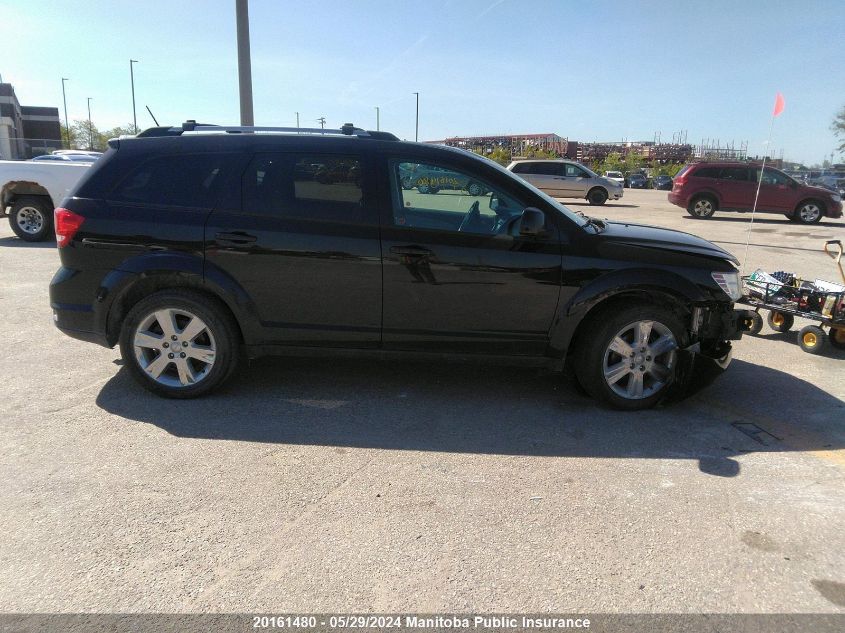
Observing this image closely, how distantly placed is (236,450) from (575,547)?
206 centimetres

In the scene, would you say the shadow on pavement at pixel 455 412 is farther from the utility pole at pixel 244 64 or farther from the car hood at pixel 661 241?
the utility pole at pixel 244 64

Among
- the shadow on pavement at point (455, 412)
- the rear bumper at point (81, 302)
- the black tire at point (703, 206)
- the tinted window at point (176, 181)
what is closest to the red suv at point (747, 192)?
the black tire at point (703, 206)

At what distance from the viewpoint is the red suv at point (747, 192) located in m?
20.0

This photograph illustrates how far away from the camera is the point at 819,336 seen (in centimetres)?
581

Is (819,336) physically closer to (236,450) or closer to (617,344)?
(617,344)

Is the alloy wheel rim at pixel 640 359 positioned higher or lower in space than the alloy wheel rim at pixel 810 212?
lower

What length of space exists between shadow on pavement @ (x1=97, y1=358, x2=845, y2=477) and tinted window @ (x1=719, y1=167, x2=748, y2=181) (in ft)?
56.7

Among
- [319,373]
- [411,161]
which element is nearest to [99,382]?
[319,373]

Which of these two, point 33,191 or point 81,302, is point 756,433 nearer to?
point 81,302

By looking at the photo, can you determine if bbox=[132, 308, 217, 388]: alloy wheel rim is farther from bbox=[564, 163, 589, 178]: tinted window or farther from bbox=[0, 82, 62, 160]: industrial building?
bbox=[0, 82, 62, 160]: industrial building

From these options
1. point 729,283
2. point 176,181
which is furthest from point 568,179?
point 176,181

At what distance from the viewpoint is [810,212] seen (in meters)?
20.1

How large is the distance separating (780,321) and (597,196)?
2037 centimetres

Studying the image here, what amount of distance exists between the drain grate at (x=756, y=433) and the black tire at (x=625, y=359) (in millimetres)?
525
